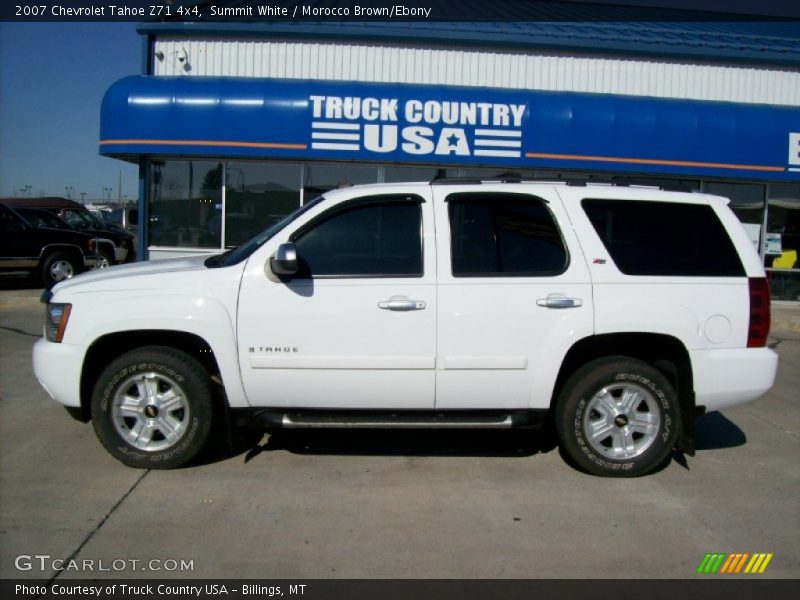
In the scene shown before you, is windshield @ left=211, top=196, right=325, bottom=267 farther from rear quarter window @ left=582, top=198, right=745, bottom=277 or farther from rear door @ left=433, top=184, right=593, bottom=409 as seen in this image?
rear quarter window @ left=582, top=198, right=745, bottom=277

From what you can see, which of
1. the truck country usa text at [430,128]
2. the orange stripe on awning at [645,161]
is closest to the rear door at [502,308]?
the truck country usa text at [430,128]

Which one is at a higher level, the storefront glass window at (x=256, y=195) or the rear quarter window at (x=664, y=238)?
the storefront glass window at (x=256, y=195)

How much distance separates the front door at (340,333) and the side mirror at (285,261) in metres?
0.12

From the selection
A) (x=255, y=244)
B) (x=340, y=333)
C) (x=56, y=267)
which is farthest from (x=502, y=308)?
(x=56, y=267)

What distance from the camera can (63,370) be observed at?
188 inches

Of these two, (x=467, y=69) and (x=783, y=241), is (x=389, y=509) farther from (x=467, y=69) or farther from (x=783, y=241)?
(x=783, y=241)

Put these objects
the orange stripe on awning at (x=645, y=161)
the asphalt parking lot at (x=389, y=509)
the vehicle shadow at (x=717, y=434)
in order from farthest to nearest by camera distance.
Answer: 1. the orange stripe on awning at (x=645, y=161)
2. the vehicle shadow at (x=717, y=434)
3. the asphalt parking lot at (x=389, y=509)

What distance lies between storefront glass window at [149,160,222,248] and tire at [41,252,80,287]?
11.5 ft

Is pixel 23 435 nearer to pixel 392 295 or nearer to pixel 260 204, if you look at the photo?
pixel 392 295

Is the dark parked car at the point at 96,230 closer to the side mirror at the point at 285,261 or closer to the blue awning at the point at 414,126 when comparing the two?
the blue awning at the point at 414,126

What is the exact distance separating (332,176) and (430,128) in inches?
79.4

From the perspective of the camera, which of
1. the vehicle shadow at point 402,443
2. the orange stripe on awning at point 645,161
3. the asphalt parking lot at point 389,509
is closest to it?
the asphalt parking lot at point 389,509

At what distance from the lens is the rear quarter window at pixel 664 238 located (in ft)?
16.2
